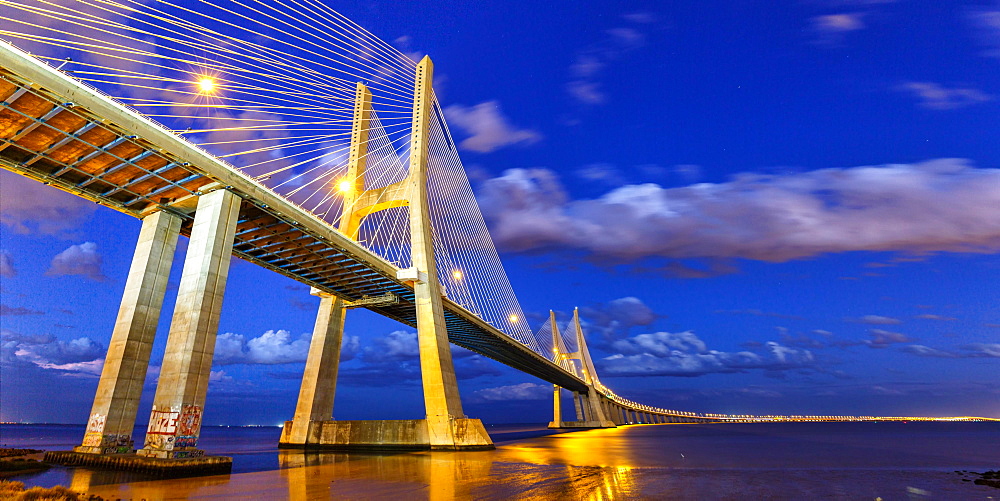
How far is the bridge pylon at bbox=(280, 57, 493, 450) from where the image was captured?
35031 mm

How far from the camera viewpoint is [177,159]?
72.4ft

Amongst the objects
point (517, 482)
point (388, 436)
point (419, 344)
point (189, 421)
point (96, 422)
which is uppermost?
point (419, 344)

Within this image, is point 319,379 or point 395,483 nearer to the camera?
point 395,483

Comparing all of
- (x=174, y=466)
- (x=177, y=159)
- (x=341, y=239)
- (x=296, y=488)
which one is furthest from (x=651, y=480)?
(x=177, y=159)

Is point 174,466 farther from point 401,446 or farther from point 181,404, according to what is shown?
point 401,446

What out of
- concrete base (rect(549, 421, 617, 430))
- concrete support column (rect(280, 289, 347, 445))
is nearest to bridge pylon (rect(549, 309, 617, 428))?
concrete base (rect(549, 421, 617, 430))

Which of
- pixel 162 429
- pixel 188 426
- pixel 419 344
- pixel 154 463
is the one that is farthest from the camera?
pixel 419 344

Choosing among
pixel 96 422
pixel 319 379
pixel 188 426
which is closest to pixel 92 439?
pixel 96 422

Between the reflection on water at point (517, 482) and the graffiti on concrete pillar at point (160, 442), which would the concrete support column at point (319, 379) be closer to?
the reflection on water at point (517, 482)

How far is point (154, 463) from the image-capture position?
19562mm

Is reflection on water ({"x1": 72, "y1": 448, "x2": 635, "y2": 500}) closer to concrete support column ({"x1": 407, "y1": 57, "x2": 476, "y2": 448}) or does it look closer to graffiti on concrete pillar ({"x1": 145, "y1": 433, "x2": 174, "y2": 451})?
graffiti on concrete pillar ({"x1": 145, "y1": 433, "x2": 174, "y2": 451})

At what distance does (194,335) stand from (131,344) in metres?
4.62

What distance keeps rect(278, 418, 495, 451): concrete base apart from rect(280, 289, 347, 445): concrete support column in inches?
15.4

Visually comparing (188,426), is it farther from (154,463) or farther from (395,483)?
(395,483)
